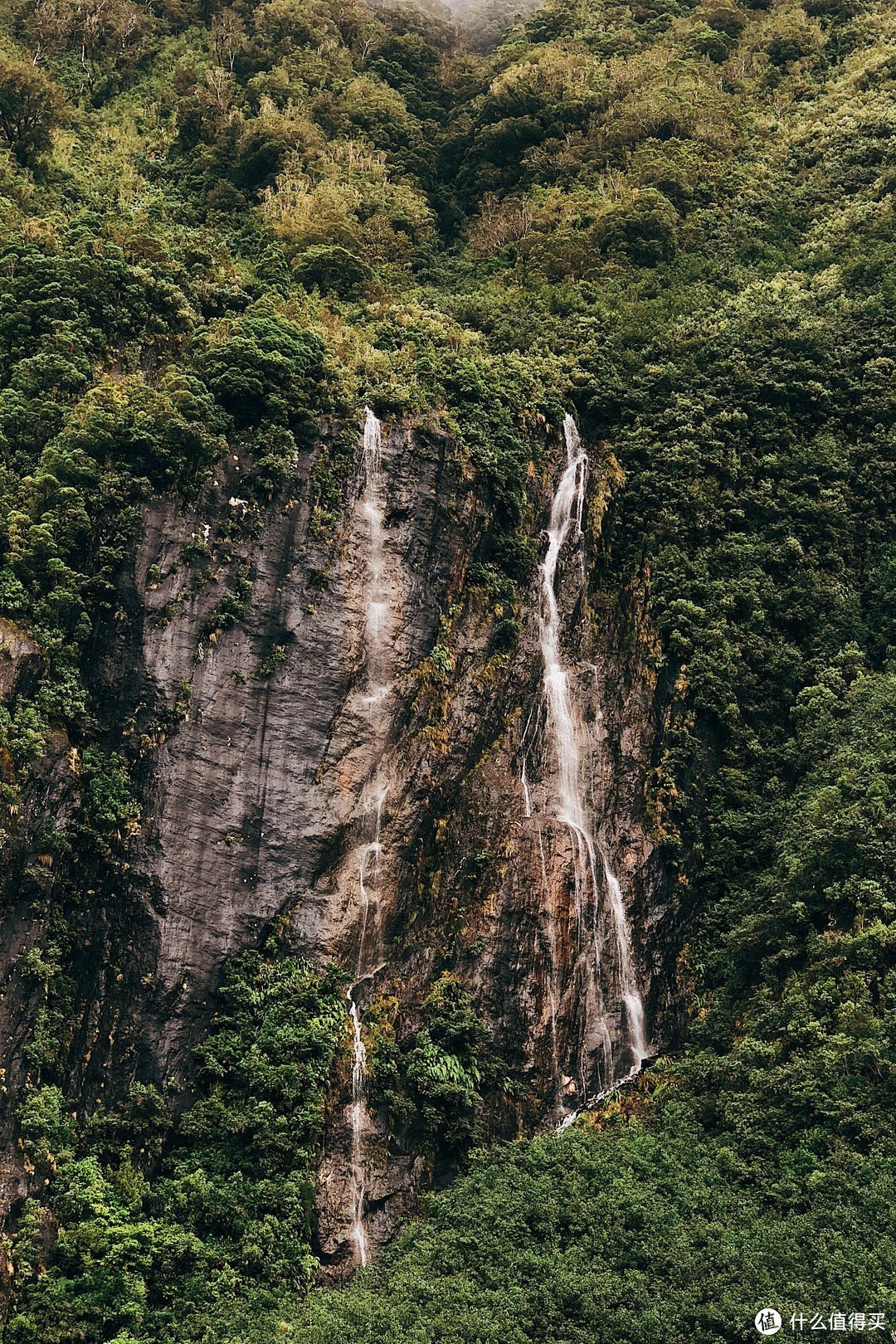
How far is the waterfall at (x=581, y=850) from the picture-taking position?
24.3 metres

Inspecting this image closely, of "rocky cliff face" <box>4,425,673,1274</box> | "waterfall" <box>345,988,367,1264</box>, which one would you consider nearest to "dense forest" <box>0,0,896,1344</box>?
"rocky cliff face" <box>4,425,673,1274</box>

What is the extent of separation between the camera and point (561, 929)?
80.4 ft

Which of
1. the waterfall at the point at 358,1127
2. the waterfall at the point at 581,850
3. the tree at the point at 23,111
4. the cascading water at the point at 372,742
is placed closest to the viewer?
the waterfall at the point at 358,1127

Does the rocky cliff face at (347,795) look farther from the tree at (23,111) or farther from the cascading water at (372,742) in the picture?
the tree at (23,111)

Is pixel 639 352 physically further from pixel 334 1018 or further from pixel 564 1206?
pixel 564 1206

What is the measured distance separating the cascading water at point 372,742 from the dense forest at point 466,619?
0.51 metres

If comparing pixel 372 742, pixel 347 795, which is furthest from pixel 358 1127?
pixel 372 742

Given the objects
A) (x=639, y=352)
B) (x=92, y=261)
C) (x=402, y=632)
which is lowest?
(x=402, y=632)

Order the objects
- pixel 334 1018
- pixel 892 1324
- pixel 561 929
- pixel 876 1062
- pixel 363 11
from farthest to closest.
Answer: pixel 363 11, pixel 561 929, pixel 334 1018, pixel 876 1062, pixel 892 1324

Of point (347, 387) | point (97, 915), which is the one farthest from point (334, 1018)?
point (347, 387)

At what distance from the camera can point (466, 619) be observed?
85.5ft

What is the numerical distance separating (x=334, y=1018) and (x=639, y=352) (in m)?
18.4

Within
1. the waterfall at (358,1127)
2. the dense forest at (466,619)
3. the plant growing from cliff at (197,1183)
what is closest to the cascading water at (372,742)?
the waterfall at (358,1127)

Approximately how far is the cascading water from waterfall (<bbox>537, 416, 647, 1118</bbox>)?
3.48 meters
